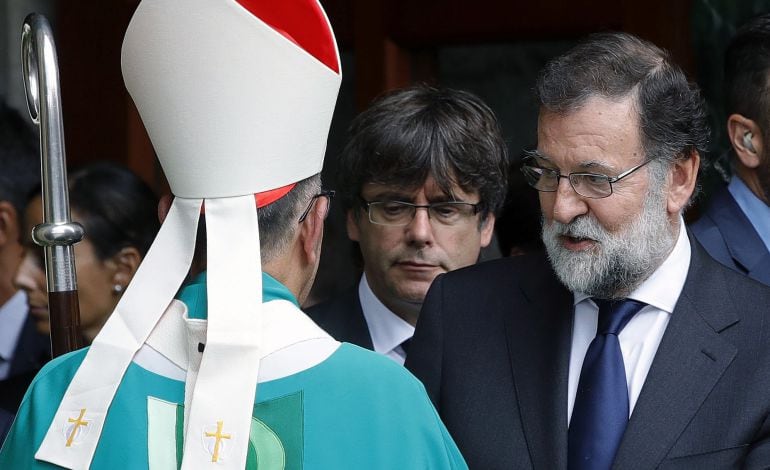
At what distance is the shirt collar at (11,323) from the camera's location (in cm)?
473

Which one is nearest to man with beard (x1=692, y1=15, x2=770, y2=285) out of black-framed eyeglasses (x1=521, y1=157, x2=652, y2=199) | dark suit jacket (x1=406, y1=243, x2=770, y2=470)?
dark suit jacket (x1=406, y1=243, x2=770, y2=470)

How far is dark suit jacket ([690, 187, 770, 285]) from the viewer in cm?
368

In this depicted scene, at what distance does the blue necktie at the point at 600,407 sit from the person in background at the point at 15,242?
220 centimetres

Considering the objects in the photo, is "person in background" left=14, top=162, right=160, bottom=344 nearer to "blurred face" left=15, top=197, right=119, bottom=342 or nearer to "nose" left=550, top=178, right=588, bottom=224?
"blurred face" left=15, top=197, right=119, bottom=342

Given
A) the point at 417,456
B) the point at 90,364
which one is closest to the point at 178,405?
the point at 90,364

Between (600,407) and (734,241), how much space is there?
1048mm

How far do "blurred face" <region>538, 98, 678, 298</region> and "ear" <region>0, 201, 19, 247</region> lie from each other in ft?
8.41

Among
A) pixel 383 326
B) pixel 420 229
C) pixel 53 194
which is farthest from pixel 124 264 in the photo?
pixel 53 194

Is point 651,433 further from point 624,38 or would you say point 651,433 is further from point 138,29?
point 138,29

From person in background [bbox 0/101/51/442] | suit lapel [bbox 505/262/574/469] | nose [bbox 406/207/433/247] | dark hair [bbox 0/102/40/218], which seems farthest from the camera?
dark hair [bbox 0/102/40/218]

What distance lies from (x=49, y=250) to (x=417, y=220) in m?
1.20

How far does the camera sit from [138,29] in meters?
2.43

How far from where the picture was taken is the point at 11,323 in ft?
15.6

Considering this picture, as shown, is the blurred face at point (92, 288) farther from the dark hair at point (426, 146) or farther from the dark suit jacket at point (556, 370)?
the dark suit jacket at point (556, 370)
